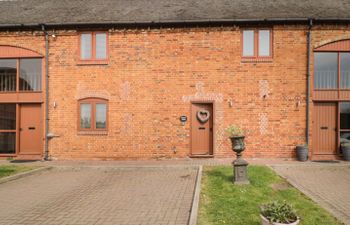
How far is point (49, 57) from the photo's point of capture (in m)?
12.1

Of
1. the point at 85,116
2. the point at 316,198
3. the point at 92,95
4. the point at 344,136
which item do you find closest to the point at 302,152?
the point at 344,136

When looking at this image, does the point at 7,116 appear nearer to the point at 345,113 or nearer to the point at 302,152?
the point at 302,152

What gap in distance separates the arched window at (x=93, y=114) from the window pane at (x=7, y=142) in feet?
10.8

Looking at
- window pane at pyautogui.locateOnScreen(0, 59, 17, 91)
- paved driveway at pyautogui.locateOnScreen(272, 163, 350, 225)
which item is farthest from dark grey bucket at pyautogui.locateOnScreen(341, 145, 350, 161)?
window pane at pyautogui.locateOnScreen(0, 59, 17, 91)

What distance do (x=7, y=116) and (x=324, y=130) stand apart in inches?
560

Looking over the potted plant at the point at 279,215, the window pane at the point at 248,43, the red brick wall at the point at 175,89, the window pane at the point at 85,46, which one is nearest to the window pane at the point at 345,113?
the red brick wall at the point at 175,89

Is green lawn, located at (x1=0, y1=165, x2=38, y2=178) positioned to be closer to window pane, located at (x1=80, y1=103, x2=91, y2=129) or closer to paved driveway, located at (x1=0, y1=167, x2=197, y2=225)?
paved driveway, located at (x1=0, y1=167, x2=197, y2=225)

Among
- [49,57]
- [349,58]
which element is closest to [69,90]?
[49,57]

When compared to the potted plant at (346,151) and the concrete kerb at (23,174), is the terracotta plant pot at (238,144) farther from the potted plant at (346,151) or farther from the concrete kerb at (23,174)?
the concrete kerb at (23,174)

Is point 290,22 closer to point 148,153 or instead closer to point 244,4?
point 244,4

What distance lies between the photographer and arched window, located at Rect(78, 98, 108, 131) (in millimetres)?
11875

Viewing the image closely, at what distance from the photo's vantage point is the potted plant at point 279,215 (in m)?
3.95

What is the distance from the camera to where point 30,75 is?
12.4 metres

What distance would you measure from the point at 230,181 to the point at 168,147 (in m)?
4.44
